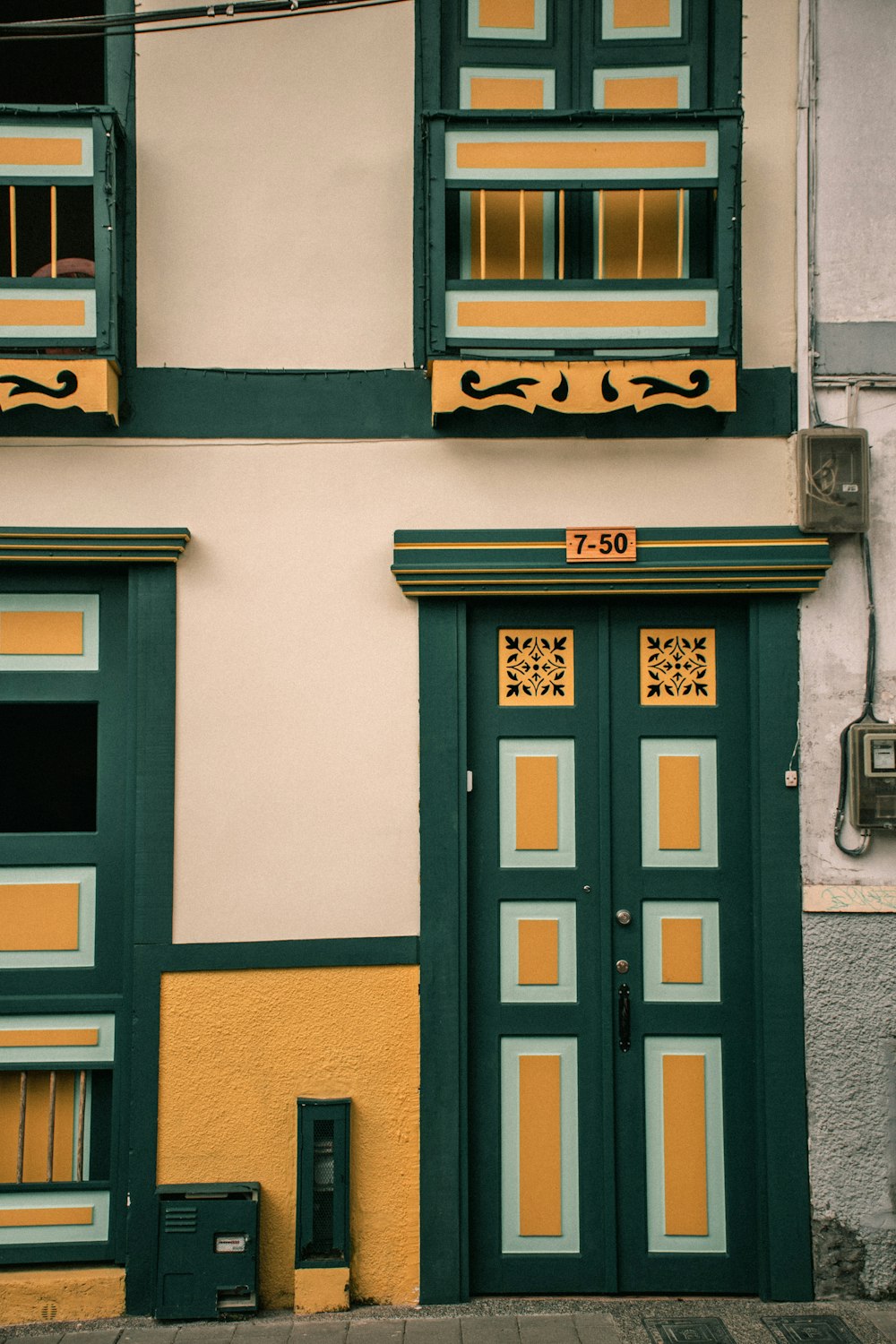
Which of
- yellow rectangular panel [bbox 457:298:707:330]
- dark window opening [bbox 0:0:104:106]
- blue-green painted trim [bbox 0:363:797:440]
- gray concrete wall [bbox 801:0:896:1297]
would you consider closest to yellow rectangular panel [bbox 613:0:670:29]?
gray concrete wall [bbox 801:0:896:1297]

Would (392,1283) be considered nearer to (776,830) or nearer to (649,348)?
(776,830)

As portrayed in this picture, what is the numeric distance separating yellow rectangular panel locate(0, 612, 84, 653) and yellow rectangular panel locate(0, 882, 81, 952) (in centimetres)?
101

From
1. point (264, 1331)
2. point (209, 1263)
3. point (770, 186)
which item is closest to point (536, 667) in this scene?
point (770, 186)

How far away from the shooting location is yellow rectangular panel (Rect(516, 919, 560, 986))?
14.1 ft

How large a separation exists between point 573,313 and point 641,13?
4.80ft

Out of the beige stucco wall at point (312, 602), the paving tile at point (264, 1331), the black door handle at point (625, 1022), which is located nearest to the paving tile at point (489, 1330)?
the paving tile at point (264, 1331)

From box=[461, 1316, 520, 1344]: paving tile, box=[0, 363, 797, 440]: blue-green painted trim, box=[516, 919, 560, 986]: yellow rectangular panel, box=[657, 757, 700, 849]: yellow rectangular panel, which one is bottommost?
box=[461, 1316, 520, 1344]: paving tile

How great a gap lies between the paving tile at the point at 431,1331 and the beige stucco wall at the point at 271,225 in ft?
13.0

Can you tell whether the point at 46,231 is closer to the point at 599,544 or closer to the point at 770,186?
the point at 599,544

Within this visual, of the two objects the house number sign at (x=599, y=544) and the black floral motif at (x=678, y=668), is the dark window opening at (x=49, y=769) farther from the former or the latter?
the black floral motif at (x=678, y=668)

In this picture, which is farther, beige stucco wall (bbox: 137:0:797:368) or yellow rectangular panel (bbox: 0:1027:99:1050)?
beige stucco wall (bbox: 137:0:797:368)

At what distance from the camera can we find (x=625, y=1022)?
4.25m

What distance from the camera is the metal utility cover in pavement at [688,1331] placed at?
152 inches

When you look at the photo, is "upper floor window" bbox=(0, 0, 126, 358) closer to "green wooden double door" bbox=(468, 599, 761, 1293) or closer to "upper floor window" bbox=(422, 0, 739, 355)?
"upper floor window" bbox=(422, 0, 739, 355)
